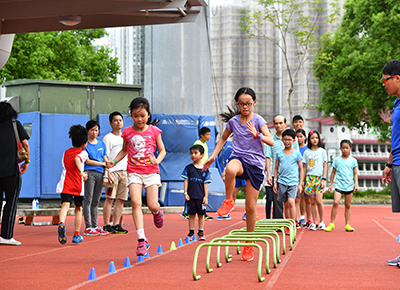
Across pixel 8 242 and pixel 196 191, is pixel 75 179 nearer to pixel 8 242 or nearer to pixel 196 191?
pixel 8 242

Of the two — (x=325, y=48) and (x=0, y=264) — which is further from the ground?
(x=325, y=48)

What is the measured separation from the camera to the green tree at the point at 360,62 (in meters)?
34.8

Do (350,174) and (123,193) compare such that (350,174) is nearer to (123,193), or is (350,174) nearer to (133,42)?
(123,193)

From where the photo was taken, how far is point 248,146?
295 inches

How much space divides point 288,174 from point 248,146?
4.41 metres

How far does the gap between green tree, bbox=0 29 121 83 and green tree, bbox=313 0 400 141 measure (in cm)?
1528

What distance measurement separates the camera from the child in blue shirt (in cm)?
1171

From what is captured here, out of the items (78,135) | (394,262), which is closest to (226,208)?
(394,262)

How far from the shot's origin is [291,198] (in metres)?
11.7

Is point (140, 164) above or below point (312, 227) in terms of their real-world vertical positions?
above

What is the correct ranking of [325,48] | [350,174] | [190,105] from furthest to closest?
1. [325,48]
2. [190,105]
3. [350,174]

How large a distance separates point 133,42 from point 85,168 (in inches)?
4273

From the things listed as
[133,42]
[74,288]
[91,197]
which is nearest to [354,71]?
[91,197]

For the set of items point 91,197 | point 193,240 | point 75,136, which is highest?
point 75,136
